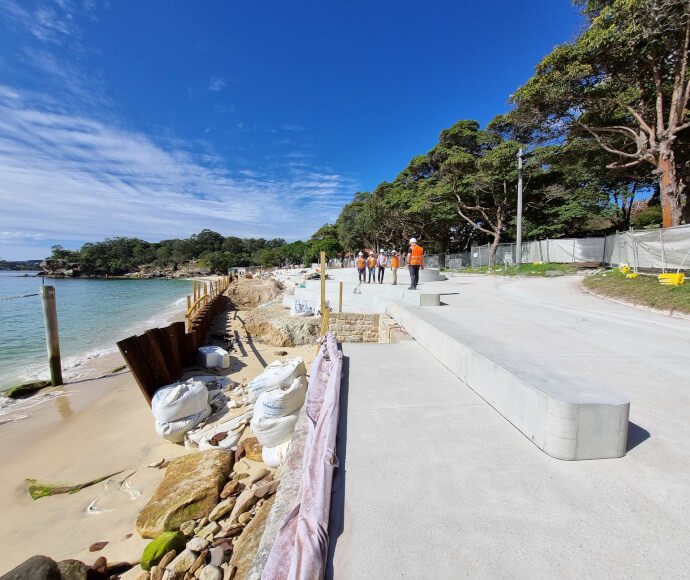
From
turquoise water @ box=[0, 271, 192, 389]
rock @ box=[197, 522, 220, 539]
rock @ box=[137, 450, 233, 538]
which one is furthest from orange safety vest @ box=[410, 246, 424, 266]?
turquoise water @ box=[0, 271, 192, 389]

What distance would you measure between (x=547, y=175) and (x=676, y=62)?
14.3 metres

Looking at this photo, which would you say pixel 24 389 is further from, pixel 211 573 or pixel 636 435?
pixel 636 435

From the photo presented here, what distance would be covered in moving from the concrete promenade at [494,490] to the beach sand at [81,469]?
9.27 ft

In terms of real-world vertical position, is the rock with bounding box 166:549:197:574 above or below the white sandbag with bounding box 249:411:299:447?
below

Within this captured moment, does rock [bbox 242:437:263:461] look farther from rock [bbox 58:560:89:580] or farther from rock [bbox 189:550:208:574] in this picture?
rock [bbox 58:560:89:580]

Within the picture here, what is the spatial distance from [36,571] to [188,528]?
111 centimetres

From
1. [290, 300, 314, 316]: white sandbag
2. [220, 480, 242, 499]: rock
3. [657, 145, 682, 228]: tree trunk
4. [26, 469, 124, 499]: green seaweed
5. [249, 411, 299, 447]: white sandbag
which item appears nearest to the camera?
[220, 480, 242, 499]: rock

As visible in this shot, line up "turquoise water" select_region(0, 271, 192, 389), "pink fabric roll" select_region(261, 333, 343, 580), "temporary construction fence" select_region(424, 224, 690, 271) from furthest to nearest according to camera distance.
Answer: "turquoise water" select_region(0, 271, 192, 389)
"temporary construction fence" select_region(424, 224, 690, 271)
"pink fabric roll" select_region(261, 333, 343, 580)

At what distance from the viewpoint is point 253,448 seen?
438cm

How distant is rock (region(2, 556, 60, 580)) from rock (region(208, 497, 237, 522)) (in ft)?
3.89

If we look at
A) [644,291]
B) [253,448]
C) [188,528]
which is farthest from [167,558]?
[644,291]

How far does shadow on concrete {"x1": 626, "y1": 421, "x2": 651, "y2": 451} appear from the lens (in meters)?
2.31

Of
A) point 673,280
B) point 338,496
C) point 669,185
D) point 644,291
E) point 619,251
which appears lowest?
point 338,496

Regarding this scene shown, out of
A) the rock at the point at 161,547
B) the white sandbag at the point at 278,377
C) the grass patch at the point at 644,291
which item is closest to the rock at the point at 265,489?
the rock at the point at 161,547
